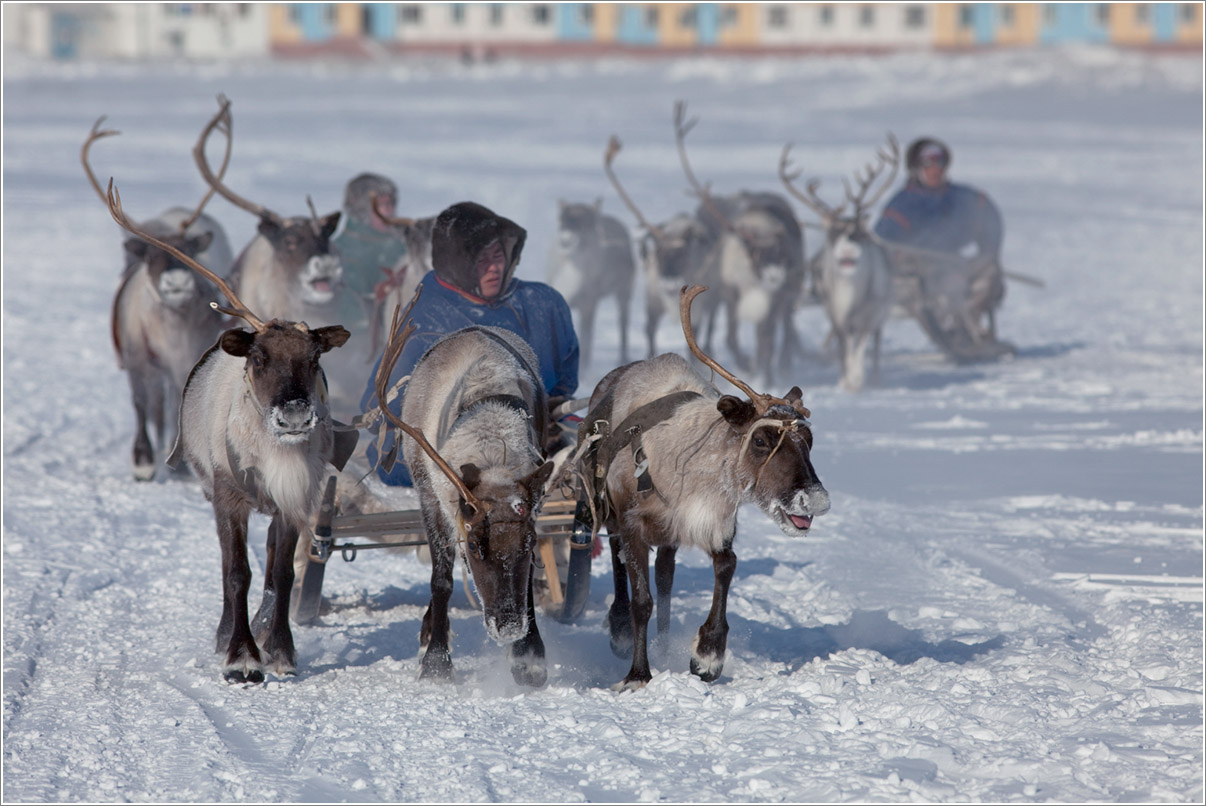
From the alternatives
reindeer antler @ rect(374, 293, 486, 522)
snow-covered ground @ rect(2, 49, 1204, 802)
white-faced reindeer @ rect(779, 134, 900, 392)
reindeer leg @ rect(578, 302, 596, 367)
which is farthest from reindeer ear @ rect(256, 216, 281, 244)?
reindeer leg @ rect(578, 302, 596, 367)

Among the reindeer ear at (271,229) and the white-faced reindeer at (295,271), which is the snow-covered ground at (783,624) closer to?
the white-faced reindeer at (295,271)

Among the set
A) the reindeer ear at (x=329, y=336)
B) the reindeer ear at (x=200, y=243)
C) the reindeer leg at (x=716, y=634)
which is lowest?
the reindeer leg at (x=716, y=634)

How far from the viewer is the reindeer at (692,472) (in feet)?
15.3

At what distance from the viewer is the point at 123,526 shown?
7.59 m

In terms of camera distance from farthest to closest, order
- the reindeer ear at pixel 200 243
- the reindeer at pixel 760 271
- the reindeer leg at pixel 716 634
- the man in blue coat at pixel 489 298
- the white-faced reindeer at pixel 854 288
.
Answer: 1. the reindeer at pixel 760 271
2. the white-faced reindeer at pixel 854 288
3. the reindeer ear at pixel 200 243
4. the man in blue coat at pixel 489 298
5. the reindeer leg at pixel 716 634

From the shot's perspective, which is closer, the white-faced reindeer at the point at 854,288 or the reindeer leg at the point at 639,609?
the reindeer leg at the point at 639,609

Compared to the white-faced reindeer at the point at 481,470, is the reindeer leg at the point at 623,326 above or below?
below

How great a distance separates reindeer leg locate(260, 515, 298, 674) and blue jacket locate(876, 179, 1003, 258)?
9.66 m

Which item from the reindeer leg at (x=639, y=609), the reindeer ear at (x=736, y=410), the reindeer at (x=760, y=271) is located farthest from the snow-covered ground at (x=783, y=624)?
the reindeer ear at (x=736, y=410)

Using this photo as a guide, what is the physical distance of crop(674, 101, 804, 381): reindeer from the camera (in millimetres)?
12570

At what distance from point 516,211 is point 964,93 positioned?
2032 cm

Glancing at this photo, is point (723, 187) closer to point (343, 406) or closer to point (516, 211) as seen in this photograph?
point (516, 211)

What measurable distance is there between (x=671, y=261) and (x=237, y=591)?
8.33 metres

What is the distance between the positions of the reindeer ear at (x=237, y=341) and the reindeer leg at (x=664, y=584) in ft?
5.63
